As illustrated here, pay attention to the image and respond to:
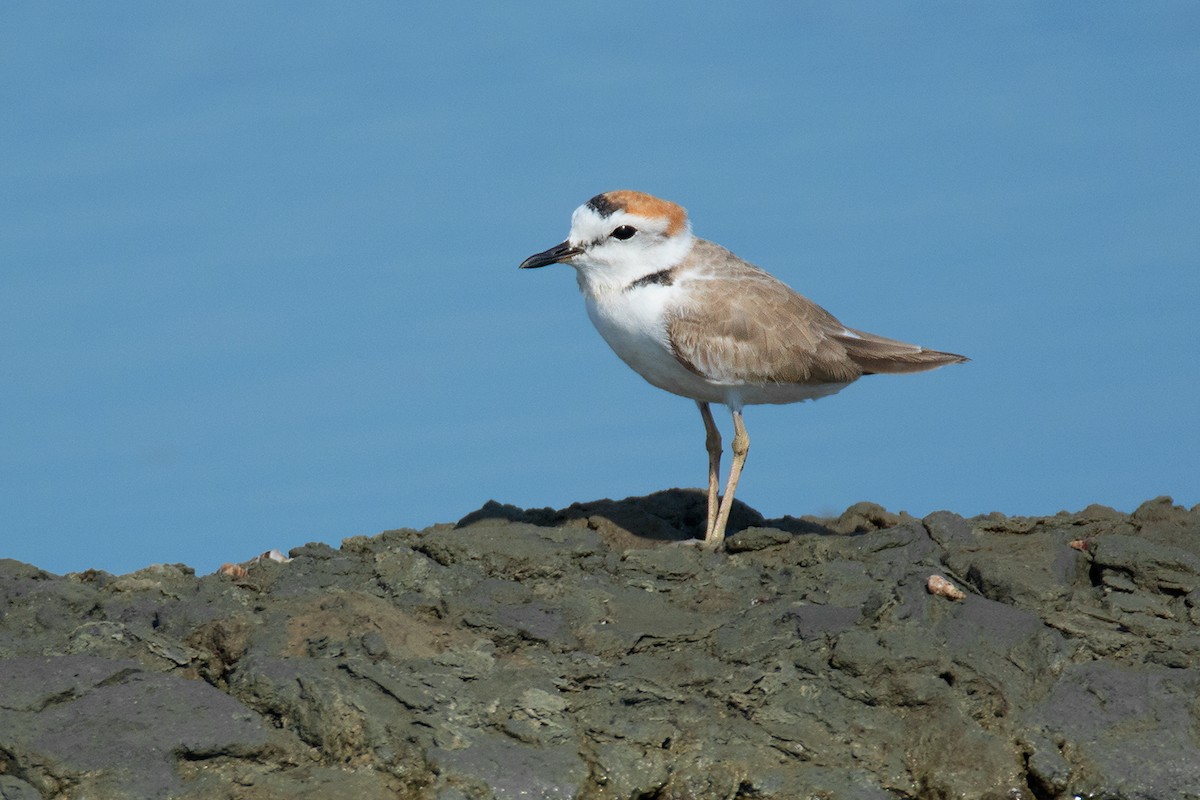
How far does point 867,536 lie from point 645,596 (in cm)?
198

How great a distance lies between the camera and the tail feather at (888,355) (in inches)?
439

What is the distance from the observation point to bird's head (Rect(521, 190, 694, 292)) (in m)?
10.7

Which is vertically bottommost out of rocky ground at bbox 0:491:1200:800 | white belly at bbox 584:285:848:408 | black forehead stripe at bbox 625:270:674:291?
rocky ground at bbox 0:491:1200:800

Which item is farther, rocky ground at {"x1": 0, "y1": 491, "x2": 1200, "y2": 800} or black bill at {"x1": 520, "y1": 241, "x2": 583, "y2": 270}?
black bill at {"x1": 520, "y1": 241, "x2": 583, "y2": 270}

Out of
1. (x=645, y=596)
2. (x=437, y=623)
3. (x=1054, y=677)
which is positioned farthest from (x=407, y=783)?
(x=1054, y=677)

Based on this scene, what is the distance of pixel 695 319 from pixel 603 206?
44.2 inches

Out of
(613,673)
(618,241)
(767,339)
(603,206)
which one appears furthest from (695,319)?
(613,673)

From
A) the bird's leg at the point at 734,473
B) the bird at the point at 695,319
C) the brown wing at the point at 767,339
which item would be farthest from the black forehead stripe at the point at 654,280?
the bird's leg at the point at 734,473

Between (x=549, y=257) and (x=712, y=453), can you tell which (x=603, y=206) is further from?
(x=712, y=453)

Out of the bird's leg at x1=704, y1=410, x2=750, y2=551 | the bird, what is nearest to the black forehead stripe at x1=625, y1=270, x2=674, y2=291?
the bird

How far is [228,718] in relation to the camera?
25.4 feet

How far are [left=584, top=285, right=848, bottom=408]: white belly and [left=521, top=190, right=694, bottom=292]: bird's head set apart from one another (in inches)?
7.4

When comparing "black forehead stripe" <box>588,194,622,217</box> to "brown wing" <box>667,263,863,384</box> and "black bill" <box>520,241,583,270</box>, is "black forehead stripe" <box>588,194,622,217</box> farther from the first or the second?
"brown wing" <box>667,263,863,384</box>

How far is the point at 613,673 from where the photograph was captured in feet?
27.8
